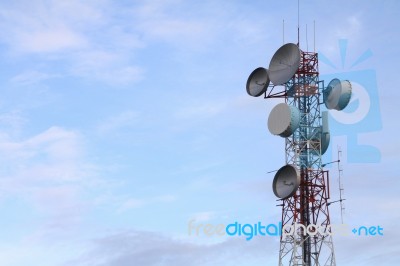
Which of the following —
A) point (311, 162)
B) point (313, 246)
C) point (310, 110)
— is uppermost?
point (310, 110)

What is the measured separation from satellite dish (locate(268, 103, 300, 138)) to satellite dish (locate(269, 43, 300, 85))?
10.8 feet

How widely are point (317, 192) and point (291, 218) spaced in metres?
3.72

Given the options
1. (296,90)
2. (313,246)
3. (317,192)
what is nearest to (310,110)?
(296,90)

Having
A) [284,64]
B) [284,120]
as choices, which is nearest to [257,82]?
[284,64]

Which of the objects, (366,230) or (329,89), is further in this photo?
(329,89)

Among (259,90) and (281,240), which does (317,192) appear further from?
(259,90)

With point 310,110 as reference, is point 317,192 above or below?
below

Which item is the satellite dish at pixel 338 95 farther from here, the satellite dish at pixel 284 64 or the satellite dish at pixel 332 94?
the satellite dish at pixel 284 64

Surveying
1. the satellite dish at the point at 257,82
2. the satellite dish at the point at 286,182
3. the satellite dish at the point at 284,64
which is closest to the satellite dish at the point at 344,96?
the satellite dish at the point at 284,64

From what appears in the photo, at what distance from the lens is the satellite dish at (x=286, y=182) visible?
85.4m

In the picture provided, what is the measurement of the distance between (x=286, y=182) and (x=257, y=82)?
12.3m

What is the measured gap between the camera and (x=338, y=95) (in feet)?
291

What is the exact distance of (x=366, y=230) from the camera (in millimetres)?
83625

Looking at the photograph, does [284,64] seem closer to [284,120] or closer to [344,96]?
[284,120]
